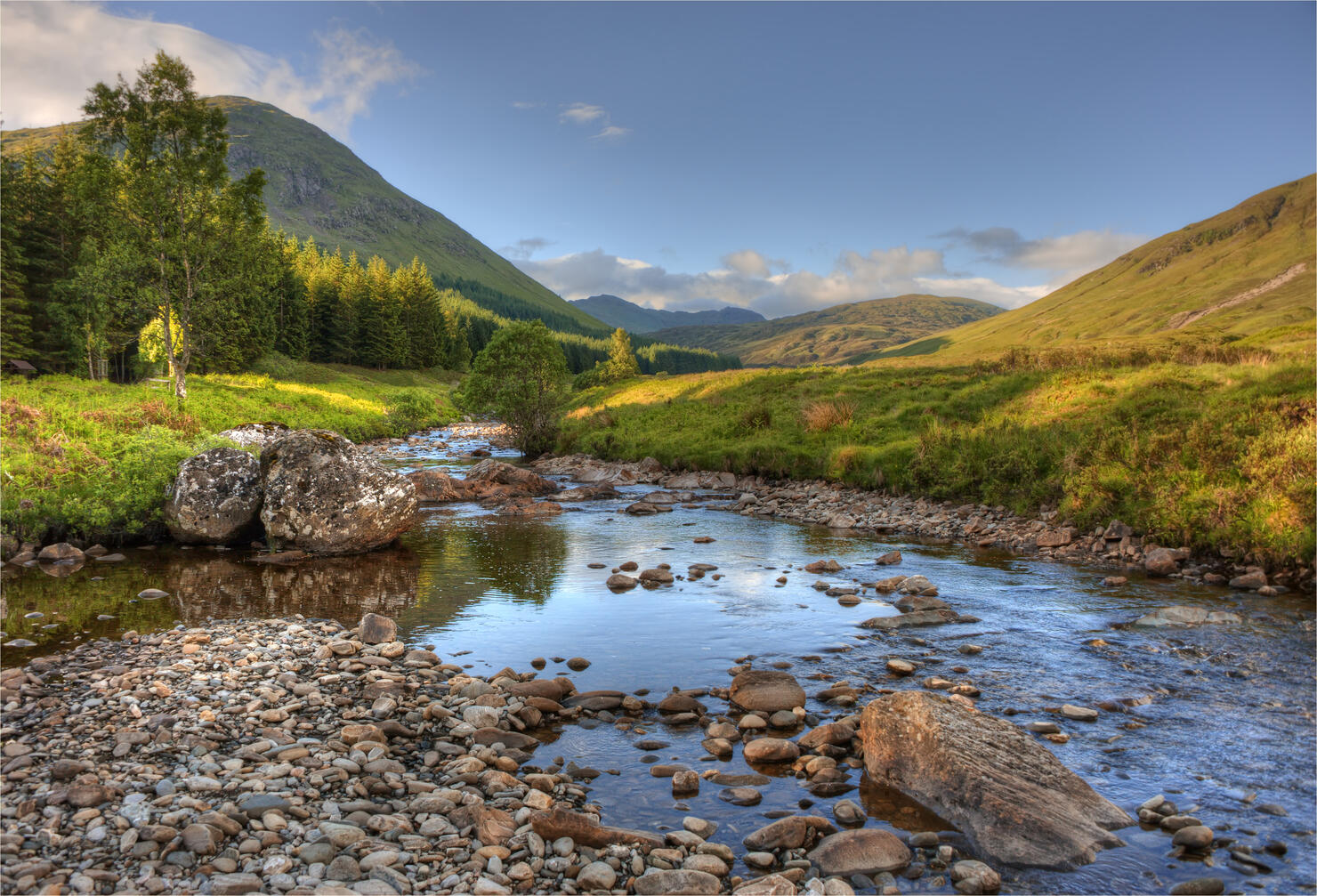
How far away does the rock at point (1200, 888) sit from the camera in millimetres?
5188

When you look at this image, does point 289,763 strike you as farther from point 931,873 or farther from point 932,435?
point 932,435

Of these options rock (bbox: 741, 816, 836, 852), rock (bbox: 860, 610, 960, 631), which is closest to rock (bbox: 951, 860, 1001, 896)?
rock (bbox: 741, 816, 836, 852)

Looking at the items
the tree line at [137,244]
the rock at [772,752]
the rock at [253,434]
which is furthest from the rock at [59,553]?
the tree line at [137,244]

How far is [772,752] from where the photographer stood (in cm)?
741

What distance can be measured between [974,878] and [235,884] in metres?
5.63

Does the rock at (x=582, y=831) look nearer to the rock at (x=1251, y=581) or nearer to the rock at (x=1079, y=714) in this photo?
the rock at (x=1079, y=714)

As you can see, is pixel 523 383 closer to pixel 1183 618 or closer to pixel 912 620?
pixel 912 620

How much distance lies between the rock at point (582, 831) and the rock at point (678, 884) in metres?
0.51

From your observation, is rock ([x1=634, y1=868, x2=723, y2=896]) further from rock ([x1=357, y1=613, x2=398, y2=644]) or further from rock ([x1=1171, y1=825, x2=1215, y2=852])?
rock ([x1=357, y1=613, x2=398, y2=644])

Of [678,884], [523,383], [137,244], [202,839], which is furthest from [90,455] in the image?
[523,383]

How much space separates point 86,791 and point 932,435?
2424 cm

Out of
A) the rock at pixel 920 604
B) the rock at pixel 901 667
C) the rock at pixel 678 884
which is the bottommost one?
the rock at pixel 678 884

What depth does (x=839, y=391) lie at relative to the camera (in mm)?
38469

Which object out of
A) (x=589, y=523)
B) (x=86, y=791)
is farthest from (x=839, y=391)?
(x=86, y=791)
